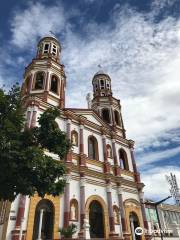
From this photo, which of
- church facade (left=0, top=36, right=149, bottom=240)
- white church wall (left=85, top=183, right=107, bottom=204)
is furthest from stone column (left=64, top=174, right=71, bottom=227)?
white church wall (left=85, top=183, right=107, bottom=204)

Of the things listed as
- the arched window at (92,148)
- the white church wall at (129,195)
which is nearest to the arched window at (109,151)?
the arched window at (92,148)

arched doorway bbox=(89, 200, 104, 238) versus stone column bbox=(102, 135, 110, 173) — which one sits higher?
stone column bbox=(102, 135, 110, 173)

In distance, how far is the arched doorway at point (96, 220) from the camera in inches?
714

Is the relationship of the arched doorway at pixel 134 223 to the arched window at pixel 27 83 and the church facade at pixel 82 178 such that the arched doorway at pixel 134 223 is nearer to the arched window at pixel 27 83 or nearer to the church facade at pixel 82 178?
the church facade at pixel 82 178

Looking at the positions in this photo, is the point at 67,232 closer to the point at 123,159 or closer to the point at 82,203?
the point at 82,203

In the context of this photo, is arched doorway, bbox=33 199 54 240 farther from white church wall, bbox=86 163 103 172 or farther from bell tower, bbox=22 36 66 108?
bell tower, bbox=22 36 66 108

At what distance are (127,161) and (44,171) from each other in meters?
15.4

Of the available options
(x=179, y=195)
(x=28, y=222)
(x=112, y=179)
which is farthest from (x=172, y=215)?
(x=28, y=222)

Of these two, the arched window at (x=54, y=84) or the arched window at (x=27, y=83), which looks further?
the arched window at (x=54, y=84)

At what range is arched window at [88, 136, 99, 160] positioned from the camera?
2214cm

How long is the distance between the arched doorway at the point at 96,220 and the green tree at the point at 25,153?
25.6 ft

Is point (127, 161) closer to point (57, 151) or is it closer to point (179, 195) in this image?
point (57, 151)

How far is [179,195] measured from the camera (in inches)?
2381

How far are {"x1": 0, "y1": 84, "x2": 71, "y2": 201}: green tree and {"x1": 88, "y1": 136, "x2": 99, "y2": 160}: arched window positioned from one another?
380 inches
